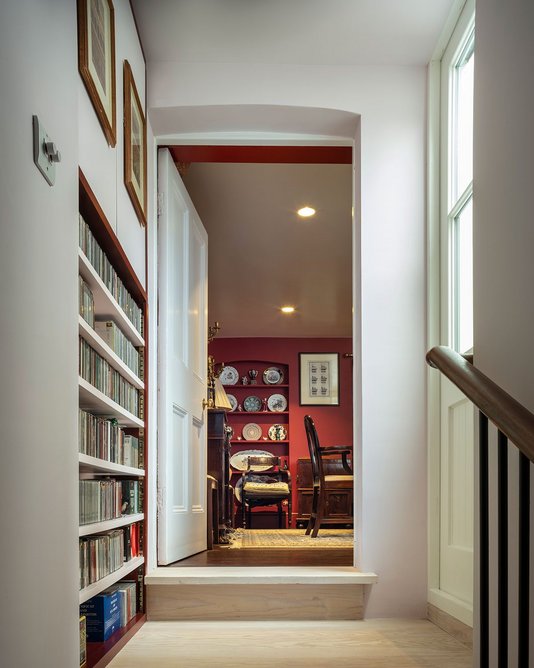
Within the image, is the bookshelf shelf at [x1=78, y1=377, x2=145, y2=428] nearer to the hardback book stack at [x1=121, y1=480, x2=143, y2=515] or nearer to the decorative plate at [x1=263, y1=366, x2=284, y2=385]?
the hardback book stack at [x1=121, y1=480, x2=143, y2=515]

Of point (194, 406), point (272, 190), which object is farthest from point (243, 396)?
point (194, 406)

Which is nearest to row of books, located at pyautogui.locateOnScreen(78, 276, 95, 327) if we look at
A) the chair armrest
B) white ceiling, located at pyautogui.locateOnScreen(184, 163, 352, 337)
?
white ceiling, located at pyautogui.locateOnScreen(184, 163, 352, 337)

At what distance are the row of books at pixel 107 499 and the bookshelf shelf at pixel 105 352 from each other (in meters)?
0.39

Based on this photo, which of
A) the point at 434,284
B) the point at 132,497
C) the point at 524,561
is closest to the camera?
the point at 524,561

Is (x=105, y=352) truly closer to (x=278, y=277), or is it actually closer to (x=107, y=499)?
(x=107, y=499)

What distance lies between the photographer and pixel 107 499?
108 inches

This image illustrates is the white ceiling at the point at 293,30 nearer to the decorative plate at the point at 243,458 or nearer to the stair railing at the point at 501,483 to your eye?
the stair railing at the point at 501,483

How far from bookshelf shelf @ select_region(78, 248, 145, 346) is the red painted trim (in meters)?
1.29

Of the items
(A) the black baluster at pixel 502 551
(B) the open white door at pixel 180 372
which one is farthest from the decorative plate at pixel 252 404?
(A) the black baluster at pixel 502 551

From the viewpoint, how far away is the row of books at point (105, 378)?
2.45m

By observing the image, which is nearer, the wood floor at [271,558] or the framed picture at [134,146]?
the framed picture at [134,146]

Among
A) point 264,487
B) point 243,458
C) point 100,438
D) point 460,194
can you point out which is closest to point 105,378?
point 100,438

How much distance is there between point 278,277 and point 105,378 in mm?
5521

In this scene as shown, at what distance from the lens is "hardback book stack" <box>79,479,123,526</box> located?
241cm
